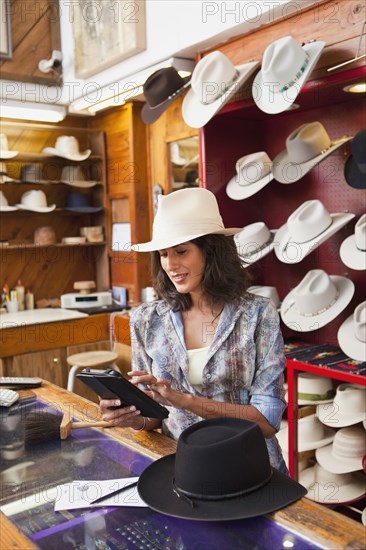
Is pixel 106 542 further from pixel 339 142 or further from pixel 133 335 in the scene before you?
pixel 339 142

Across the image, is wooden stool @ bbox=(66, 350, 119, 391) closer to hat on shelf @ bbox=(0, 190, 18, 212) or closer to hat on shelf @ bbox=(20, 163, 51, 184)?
hat on shelf @ bbox=(0, 190, 18, 212)

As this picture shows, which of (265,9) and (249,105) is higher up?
(265,9)

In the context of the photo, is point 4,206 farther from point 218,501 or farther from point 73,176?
point 218,501

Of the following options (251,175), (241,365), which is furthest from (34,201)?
(241,365)

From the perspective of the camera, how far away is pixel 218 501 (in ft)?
4.17

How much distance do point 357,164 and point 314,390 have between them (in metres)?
1.17

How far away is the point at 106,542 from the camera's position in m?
1.23

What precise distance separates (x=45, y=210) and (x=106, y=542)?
12.6 ft

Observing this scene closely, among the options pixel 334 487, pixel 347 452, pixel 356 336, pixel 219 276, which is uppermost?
pixel 219 276

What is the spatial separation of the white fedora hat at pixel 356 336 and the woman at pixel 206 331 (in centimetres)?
92

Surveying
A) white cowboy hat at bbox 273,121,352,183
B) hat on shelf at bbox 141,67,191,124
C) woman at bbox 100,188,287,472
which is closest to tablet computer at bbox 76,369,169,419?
woman at bbox 100,188,287,472

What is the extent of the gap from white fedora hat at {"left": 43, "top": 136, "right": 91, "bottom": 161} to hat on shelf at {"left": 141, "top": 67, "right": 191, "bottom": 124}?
159 cm

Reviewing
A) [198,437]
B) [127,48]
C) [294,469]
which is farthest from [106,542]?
[127,48]

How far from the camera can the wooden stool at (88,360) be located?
4191mm
